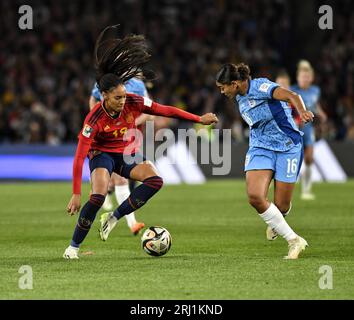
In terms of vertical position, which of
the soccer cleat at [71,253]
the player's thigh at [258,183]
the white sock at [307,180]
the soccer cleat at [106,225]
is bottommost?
the white sock at [307,180]

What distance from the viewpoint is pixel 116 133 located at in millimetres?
10578

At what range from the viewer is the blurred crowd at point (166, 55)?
83.7ft

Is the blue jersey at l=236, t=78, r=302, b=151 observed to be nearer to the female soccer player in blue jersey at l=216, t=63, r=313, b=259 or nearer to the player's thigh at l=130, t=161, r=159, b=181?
Result: the female soccer player in blue jersey at l=216, t=63, r=313, b=259

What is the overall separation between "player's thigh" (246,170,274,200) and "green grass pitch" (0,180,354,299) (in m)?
0.66

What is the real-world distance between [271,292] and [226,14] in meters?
23.4

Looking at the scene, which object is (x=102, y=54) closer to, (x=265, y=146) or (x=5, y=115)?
(x=265, y=146)

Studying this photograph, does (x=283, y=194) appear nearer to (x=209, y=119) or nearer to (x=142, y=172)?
(x=209, y=119)

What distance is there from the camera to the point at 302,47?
2783 cm

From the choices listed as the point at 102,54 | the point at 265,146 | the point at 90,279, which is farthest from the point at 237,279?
the point at 102,54

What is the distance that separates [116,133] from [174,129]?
14.2 meters

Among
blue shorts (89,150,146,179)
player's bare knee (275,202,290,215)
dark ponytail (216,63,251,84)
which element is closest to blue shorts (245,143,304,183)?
player's bare knee (275,202,290,215)

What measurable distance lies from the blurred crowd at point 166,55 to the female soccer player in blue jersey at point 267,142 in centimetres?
1438

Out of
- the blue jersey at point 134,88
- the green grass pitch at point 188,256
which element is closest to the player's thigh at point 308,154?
the green grass pitch at point 188,256

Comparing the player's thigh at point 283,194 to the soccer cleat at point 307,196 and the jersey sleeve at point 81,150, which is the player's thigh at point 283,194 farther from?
the soccer cleat at point 307,196
